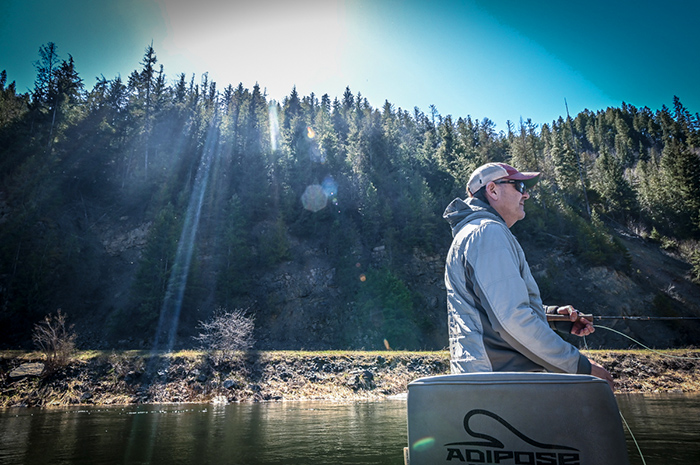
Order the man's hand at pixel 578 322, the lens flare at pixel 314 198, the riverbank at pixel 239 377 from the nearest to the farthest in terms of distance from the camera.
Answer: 1. the man's hand at pixel 578 322
2. the riverbank at pixel 239 377
3. the lens flare at pixel 314 198

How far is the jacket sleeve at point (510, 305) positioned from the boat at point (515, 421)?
48 cm

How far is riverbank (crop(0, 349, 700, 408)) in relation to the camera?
530 inches

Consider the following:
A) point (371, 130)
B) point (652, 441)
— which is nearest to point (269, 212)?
point (371, 130)

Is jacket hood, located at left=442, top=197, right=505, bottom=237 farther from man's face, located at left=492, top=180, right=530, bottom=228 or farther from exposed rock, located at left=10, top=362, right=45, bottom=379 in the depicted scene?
exposed rock, located at left=10, top=362, right=45, bottom=379

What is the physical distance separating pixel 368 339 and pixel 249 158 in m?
29.6

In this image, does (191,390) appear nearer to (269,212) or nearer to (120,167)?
(269,212)

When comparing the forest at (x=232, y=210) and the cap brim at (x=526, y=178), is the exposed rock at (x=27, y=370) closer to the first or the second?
the forest at (x=232, y=210)

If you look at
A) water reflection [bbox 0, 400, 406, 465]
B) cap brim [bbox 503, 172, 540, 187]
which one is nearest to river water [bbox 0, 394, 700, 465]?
water reflection [bbox 0, 400, 406, 465]

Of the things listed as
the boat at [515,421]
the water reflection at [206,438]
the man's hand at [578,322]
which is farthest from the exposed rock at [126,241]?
the boat at [515,421]

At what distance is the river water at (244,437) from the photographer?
5.09 meters

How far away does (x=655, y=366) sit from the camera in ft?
53.6

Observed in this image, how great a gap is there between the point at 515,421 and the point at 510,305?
2.29ft

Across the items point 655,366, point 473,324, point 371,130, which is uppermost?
point 371,130

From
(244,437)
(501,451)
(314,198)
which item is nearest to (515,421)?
(501,451)
